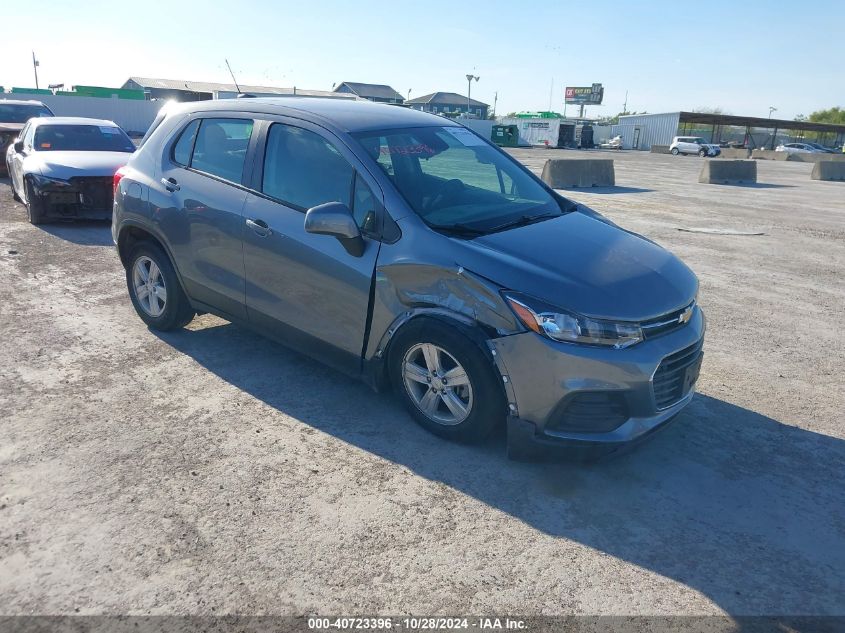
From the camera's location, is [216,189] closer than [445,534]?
No

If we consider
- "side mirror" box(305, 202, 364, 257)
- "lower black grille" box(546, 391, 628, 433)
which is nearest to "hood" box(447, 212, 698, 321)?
"lower black grille" box(546, 391, 628, 433)

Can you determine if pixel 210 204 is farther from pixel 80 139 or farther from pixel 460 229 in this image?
pixel 80 139

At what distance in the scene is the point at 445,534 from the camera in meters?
3.12

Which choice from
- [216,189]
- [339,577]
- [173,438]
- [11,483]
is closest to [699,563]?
[339,577]

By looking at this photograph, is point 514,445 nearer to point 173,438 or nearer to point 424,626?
point 424,626

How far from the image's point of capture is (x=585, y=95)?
99.2 m

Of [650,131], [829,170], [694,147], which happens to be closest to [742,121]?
[650,131]

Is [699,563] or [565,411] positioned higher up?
[565,411]

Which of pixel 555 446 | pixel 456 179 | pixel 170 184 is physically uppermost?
pixel 456 179

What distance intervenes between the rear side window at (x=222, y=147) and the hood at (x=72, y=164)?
5184mm

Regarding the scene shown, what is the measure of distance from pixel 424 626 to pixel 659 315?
199 cm

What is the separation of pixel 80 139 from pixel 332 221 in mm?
9048

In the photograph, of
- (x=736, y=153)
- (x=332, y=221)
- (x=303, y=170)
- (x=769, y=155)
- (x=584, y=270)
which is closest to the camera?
(x=584, y=270)

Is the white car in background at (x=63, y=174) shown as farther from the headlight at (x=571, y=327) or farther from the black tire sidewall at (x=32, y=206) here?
the headlight at (x=571, y=327)
